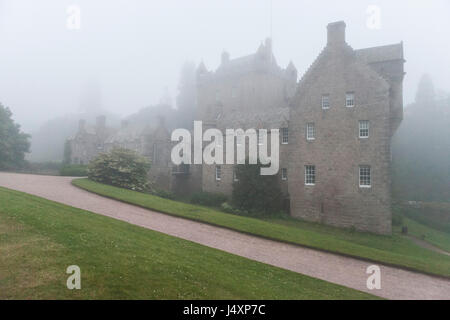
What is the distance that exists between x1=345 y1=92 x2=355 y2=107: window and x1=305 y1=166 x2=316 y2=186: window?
6213 millimetres

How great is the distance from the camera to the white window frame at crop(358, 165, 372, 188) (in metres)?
24.5

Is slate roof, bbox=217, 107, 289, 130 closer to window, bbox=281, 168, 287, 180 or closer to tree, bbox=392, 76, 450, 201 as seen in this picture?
window, bbox=281, 168, 287, 180

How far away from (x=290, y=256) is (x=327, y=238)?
5.09 m

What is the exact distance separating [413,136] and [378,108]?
1940 inches

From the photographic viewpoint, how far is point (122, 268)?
8141 millimetres

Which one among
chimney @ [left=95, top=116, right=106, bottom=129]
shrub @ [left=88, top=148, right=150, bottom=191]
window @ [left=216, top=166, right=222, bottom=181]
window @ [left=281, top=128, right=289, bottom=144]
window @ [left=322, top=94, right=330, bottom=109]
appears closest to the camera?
window @ [left=322, top=94, right=330, bottom=109]

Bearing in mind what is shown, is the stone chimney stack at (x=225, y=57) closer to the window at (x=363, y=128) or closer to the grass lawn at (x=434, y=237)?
the window at (x=363, y=128)

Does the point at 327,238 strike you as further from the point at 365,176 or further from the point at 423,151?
the point at 423,151

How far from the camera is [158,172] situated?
134 ft

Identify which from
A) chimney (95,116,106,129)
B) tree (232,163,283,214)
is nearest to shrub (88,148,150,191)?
tree (232,163,283,214)

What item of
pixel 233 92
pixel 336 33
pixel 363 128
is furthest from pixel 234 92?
pixel 363 128

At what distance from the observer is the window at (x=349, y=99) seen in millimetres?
25344
